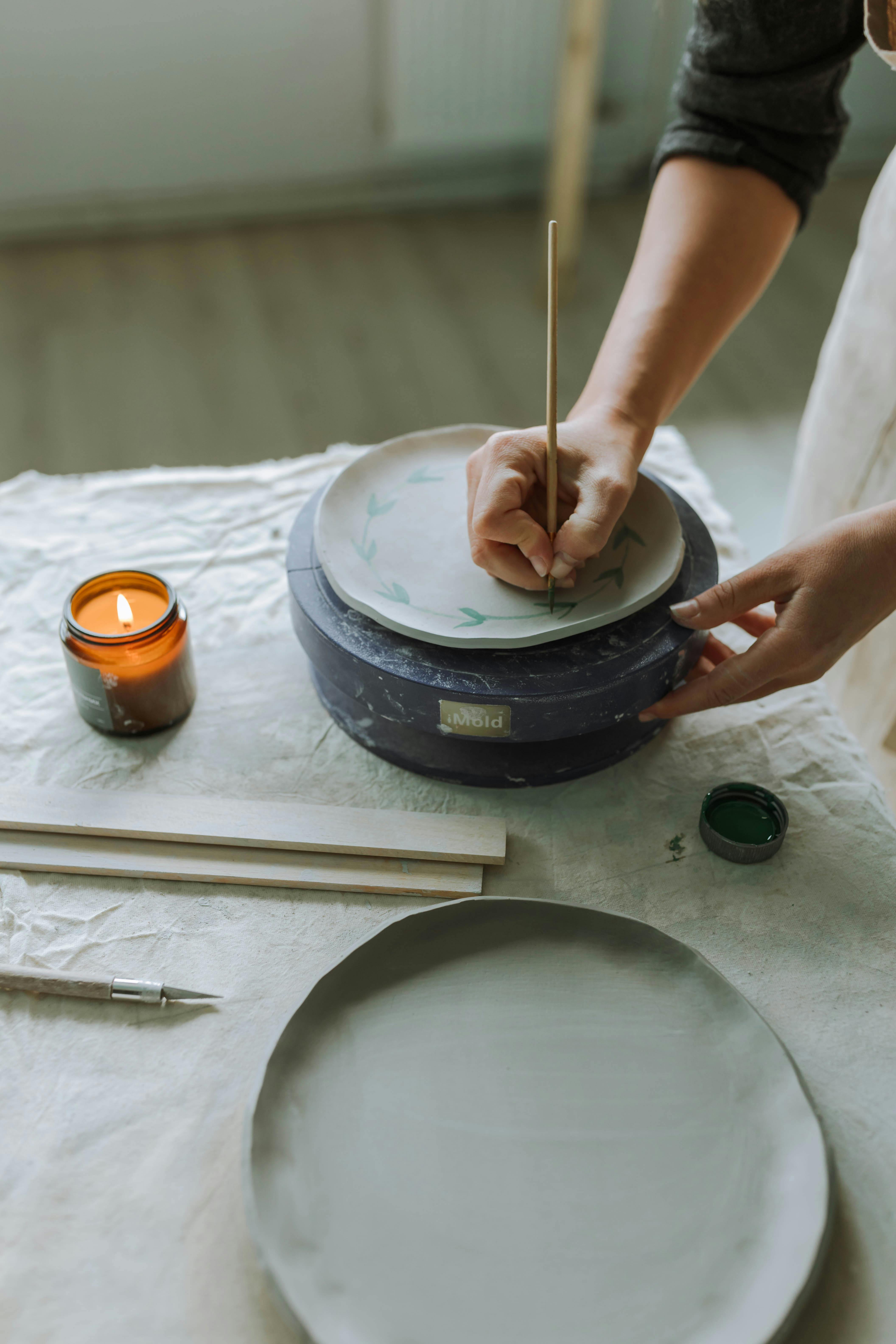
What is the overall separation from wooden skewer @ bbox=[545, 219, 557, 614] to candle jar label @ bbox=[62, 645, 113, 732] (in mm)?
430

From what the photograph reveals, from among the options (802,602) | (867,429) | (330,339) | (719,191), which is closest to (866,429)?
(867,429)

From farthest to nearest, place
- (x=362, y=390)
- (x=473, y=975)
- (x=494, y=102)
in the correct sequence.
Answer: (x=494, y=102)
(x=362, y=390)
(x=473, y=975)

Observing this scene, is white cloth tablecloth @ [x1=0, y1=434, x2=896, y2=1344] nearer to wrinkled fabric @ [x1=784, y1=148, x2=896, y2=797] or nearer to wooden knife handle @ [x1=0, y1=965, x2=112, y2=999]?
wooden knife handle @ [x1=0, y1=965, x2=112, y2=999]

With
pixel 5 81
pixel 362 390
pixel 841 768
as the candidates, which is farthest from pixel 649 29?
pixel 841 768

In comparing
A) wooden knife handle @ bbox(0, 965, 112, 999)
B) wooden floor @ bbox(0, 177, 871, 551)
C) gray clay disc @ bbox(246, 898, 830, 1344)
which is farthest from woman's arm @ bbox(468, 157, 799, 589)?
wooden floor @ bbox(0, 177, 871, 551)

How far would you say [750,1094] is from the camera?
2.22ft

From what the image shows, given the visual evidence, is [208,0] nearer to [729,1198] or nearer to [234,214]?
[234,214]

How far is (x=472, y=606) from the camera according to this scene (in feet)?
2.89

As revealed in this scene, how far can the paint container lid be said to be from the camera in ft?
2.82

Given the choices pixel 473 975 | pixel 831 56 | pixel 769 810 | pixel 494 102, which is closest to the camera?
pixel 473 975

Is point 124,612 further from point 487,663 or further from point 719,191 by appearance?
point 719,191

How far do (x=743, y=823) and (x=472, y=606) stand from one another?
1.06 ft

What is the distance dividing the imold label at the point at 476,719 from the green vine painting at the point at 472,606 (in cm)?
7

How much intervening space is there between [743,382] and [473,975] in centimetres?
247
